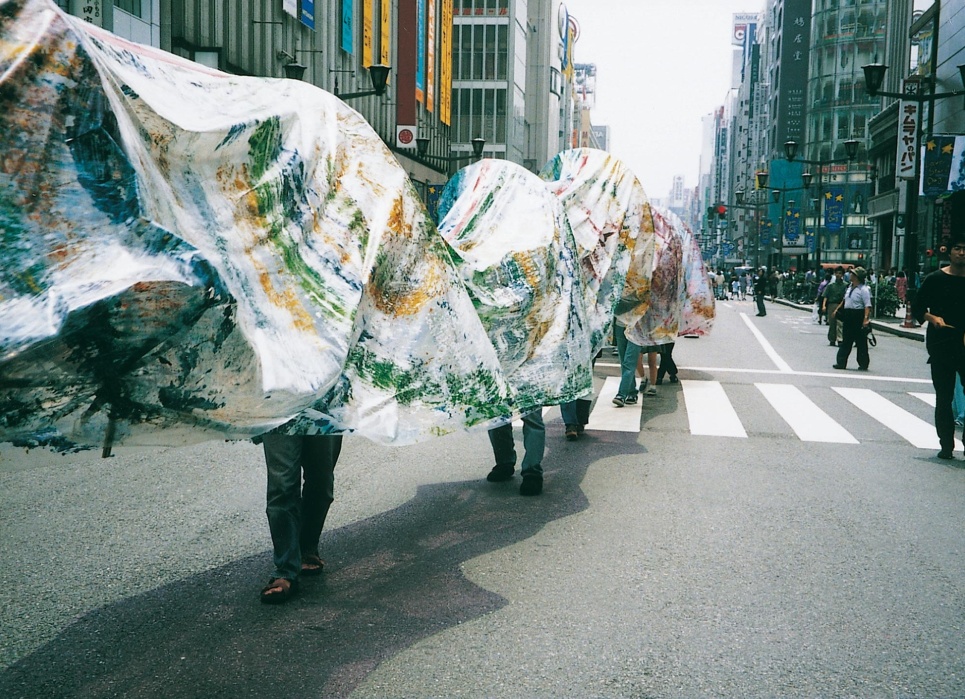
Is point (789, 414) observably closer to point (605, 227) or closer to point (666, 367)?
point (666, 367)

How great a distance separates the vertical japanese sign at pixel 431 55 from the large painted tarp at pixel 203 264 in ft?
131

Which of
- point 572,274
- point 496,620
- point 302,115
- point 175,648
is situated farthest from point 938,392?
point 175,648

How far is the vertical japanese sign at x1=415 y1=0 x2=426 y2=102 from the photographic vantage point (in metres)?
40.1

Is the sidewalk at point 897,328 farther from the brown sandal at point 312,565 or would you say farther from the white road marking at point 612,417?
the brown sandal at point 312,565

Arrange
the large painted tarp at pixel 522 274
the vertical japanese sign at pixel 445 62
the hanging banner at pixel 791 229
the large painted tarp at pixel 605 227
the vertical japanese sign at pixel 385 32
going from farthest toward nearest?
the hanging banner at pixel 791 229 < the vertical japanese sign at pixel 445 62 < the vertical japanese sign at pixel 385 32 < the large painted tarp at pixel 605 227 < the large painted tarp at pixel 522 274

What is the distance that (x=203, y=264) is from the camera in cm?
307

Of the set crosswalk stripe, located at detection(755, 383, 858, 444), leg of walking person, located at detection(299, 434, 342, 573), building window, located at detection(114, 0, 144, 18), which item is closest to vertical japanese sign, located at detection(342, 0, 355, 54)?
building window, located at detection(114, 0, 144, 18)

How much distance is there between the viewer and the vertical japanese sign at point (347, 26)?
3212 cm

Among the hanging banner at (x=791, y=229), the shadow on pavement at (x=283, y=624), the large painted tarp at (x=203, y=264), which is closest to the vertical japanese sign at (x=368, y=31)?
the shadow on pavement at (x=283, y=624)

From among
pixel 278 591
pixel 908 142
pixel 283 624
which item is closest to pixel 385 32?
pixel 908 142

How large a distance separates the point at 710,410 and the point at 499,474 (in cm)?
440

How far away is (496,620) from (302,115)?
2.38 metres

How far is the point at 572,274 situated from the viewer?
6.16 m

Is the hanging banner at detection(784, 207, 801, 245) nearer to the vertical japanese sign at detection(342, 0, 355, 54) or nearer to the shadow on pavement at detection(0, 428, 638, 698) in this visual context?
the vertical japanese sign at detection(342, 0, 355, 54)
